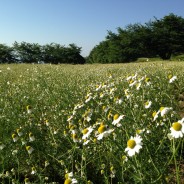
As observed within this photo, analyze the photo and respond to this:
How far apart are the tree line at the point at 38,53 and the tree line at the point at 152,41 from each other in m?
10.5

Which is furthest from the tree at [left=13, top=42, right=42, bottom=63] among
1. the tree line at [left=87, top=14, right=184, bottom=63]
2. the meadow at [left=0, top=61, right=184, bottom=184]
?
the meadow at [left=0, top=61, right=184, bottom=184]

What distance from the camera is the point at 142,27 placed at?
4097 cm

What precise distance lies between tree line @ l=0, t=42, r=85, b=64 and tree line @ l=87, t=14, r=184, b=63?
34.6 ft

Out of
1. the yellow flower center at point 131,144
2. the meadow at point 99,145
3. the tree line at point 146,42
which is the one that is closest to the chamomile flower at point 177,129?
the meadow at point 99,145

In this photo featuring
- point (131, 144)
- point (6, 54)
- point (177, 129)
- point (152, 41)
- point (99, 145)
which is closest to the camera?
point (177, 129)

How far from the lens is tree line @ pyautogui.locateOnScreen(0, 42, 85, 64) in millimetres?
44750

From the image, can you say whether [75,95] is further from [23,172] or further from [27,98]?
[23,172]

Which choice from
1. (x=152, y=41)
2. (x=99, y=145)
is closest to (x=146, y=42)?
(x=152, y=41)

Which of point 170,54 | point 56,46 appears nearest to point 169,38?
point 170,54

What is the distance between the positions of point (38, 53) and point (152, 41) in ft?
55.5

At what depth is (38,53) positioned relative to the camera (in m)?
46.9

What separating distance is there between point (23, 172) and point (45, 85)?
417cm

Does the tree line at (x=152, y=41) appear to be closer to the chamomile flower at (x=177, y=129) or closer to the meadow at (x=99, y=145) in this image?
the meadow at (x=99, y=145)

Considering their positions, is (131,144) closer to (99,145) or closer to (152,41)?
(99,145)
